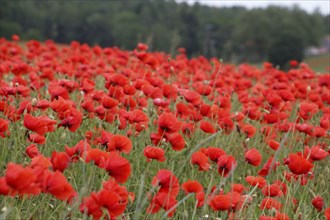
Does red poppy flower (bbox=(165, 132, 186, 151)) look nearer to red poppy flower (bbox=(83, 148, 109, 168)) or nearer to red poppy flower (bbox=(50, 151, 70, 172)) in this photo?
red poppy flower (bbox=(83, 148, 109, 168))

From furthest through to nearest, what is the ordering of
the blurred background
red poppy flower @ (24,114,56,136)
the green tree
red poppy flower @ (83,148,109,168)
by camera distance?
the green tree, the blurred background, red poppy flower @ (24,114,56,136), red poppy flower @ (83,148,109,168)

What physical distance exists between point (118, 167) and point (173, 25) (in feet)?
146

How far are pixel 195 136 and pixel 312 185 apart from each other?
0.78 meters

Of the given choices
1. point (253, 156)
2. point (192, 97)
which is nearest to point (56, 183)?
point (253, 156)

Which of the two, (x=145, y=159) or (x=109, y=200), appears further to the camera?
(x=145, y=159)

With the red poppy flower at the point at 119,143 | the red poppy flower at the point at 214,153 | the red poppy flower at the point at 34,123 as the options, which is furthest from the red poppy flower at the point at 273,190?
the red poppy flower at the point at 34,123

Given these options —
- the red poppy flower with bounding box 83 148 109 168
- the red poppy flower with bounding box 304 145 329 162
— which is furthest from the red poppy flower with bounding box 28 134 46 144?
the red poppy flower with bounding box 304 145 329 162

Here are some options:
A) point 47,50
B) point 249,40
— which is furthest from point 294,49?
point 47,50

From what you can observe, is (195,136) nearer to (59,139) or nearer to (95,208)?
(59,139)

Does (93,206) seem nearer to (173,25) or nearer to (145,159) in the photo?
(145,159)

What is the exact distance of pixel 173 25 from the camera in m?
45.6

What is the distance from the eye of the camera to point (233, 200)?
1863 millimetres

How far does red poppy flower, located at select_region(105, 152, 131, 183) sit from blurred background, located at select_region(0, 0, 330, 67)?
27.7 m

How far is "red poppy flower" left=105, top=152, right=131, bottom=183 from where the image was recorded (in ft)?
5.96
